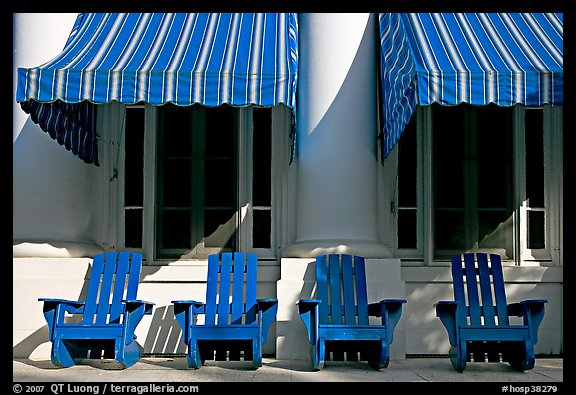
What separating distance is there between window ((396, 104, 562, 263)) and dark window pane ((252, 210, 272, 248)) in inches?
54.0

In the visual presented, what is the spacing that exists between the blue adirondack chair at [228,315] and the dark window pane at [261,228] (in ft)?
1.90

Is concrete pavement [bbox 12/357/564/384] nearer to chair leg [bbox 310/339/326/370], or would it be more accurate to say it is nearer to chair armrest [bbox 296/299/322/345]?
chair leg [bbox 310/339/326/370]

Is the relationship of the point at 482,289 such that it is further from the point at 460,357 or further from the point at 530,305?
the point at 460,357

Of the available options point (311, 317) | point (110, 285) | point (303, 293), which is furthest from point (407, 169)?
point (110, 285)

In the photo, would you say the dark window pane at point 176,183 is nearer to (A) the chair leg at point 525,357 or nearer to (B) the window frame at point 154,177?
(B) the window frame at point 154,177

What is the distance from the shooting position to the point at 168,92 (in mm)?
6543

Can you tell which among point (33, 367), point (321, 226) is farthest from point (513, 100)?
point (33, 367)

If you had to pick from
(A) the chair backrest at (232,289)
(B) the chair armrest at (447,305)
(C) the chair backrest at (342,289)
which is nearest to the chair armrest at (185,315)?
(A) the chair backrest at (232,289)

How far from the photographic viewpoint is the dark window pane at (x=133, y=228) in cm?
846

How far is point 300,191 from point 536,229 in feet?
8.61

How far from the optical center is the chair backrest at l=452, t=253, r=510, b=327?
7.34 m

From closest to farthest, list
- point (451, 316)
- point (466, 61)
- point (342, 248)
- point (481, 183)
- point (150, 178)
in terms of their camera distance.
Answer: point (466, 61) < point (451, 316) < point (342, 248) < point (150, 178) < point (481, 183)

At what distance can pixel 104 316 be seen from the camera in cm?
745

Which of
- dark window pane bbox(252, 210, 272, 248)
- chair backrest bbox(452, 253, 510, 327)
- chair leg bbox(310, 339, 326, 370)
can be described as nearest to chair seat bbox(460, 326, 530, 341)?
chair backrest bbox(452, 253, 510, 327)
